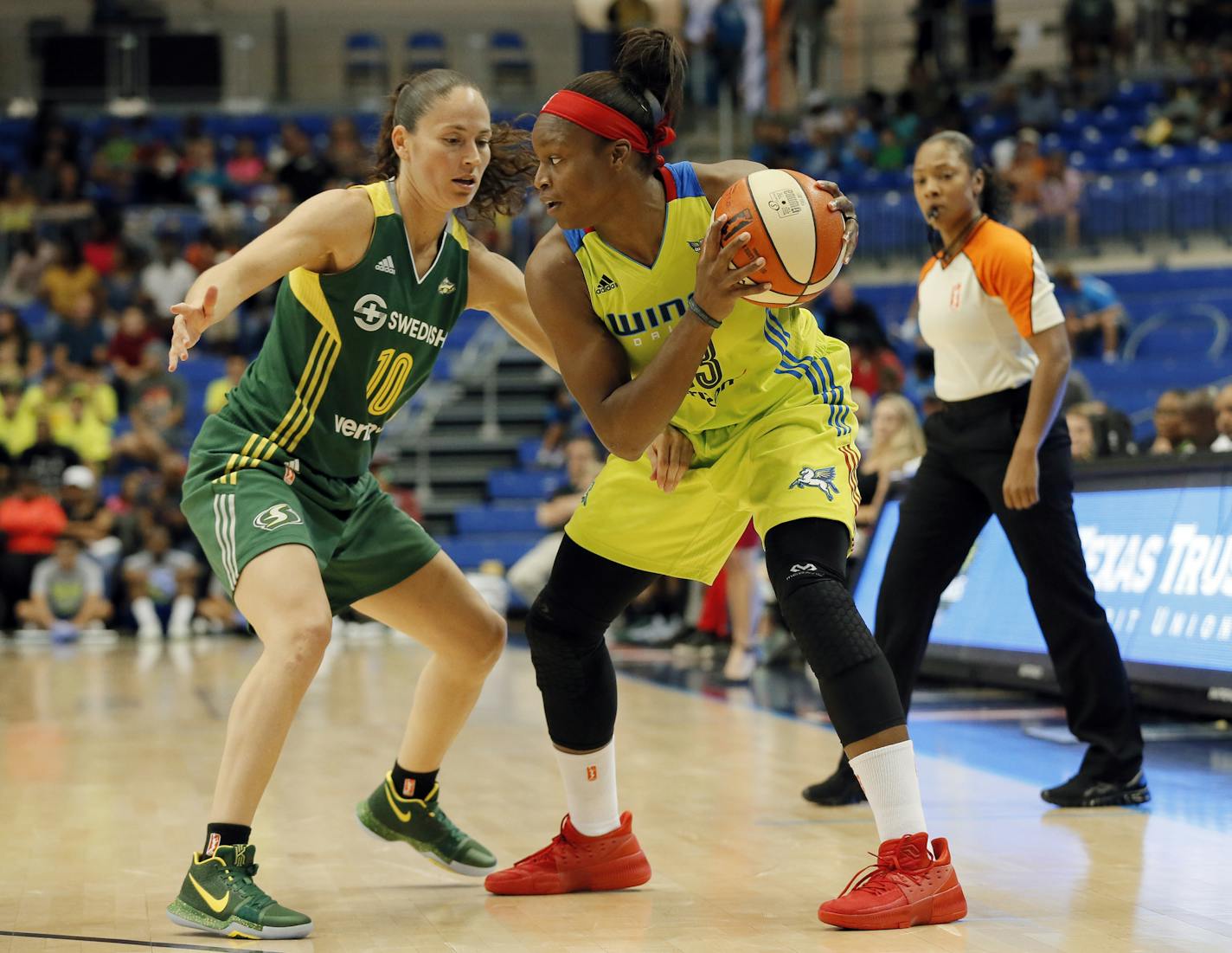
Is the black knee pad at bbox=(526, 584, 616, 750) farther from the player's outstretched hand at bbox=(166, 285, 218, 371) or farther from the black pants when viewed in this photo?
Answer: the black pants

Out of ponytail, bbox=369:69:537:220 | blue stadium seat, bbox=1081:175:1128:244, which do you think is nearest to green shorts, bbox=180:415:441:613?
ponytail, bbox=369:69:537:220

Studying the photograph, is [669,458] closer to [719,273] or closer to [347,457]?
[719,273]

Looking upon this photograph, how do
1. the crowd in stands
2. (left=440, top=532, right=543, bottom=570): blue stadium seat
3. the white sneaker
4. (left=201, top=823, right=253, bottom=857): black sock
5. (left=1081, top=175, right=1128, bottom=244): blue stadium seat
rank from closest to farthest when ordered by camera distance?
1. (left=201, top=823, right=253, bottom=857): black sock
2. the white sneaker
3. the crowd in stands
4. (left=440, top=532, right=543, bottom=570): blue stadium seat
5. (left=1081, top=175, right=1128, bottom=244): blue stadium seat

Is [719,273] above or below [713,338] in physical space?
above

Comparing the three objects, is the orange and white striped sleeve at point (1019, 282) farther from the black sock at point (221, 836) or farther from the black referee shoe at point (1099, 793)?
the black sock at point (221, 836)

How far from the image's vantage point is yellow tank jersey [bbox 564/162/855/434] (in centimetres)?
354

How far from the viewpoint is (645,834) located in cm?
457

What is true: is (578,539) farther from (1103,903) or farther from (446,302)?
(1103,903)

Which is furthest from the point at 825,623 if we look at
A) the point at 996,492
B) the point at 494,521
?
the point at 494,521

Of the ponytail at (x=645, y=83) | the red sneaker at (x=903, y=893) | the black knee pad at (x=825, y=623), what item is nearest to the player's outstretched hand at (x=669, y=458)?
the black knee pad at (x=825, y=623)

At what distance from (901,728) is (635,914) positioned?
77 cm

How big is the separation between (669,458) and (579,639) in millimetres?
520

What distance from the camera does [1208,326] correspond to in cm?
1427

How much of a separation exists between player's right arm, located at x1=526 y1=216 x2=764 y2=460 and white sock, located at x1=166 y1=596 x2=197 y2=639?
10.0 m
